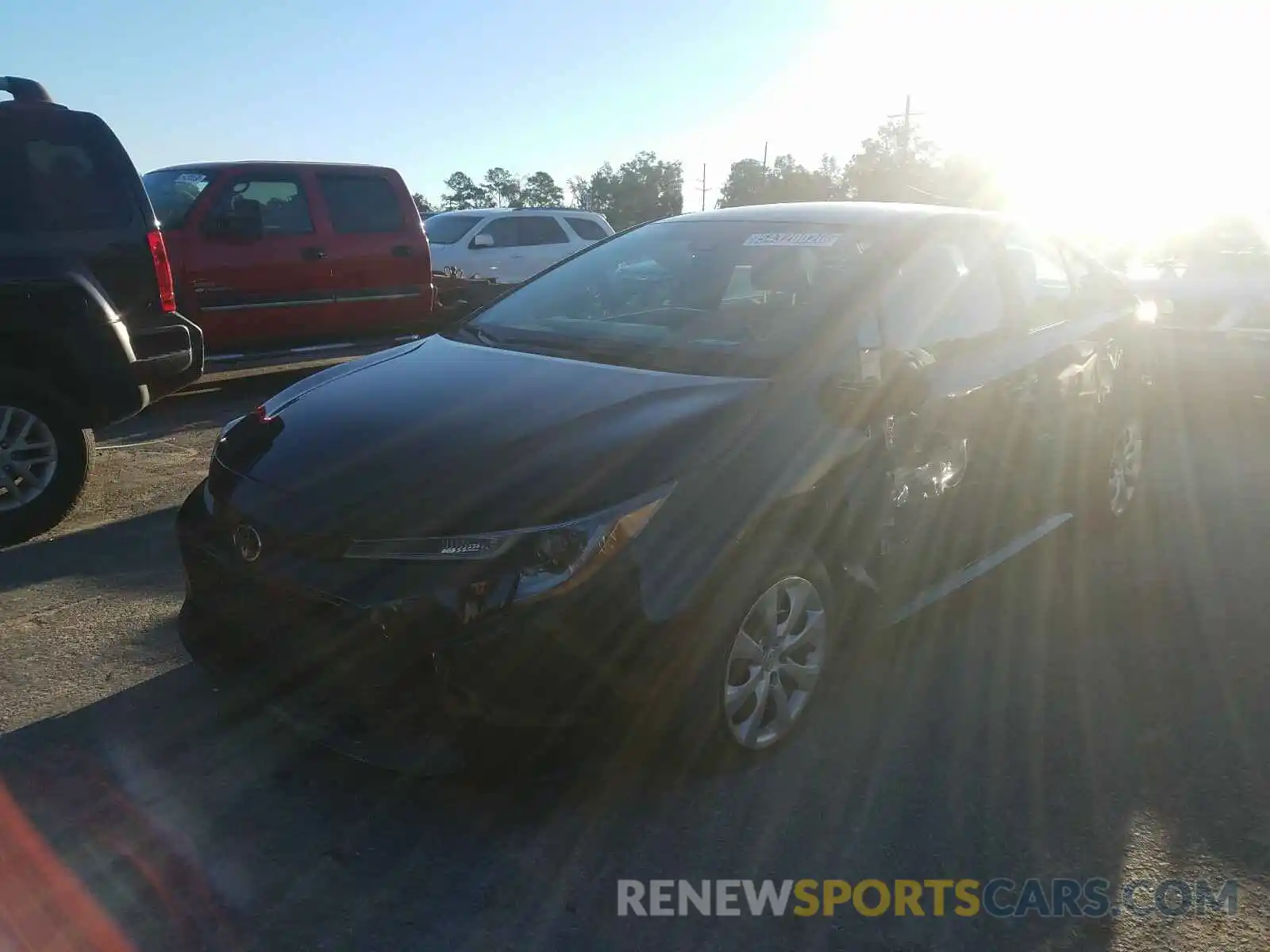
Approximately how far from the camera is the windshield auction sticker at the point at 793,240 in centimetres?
385

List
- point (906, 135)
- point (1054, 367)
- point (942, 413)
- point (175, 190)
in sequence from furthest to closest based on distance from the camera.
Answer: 1. point (906, 135)
2. point (175, 190)
3. point (1054, 367)
4. point (942, 413)

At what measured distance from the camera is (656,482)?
2734mm

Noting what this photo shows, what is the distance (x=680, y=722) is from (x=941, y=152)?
66434 millimetres

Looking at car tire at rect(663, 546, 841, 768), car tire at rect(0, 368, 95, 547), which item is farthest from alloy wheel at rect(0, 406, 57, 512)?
car tire at rect(663, 546, 841, 768)

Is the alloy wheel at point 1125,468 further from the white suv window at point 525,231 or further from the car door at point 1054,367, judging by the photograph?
the white suv window at point 525,231

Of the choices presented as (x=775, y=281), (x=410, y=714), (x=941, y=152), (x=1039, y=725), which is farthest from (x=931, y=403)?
(x=941, y=152)

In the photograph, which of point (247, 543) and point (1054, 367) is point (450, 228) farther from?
point (247, 543)

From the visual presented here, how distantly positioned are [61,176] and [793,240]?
3606mm

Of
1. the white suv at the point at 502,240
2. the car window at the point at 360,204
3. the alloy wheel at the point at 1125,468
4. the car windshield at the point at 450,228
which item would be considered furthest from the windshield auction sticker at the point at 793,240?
the car windshield at the point at 450,228

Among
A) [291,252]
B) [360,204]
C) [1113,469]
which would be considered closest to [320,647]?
[1113,469]

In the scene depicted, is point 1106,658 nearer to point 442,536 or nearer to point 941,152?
point 442,536

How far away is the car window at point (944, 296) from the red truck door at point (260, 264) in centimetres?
611

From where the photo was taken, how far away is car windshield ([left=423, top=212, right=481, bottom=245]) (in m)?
14.9

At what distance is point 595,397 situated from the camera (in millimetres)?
3180
